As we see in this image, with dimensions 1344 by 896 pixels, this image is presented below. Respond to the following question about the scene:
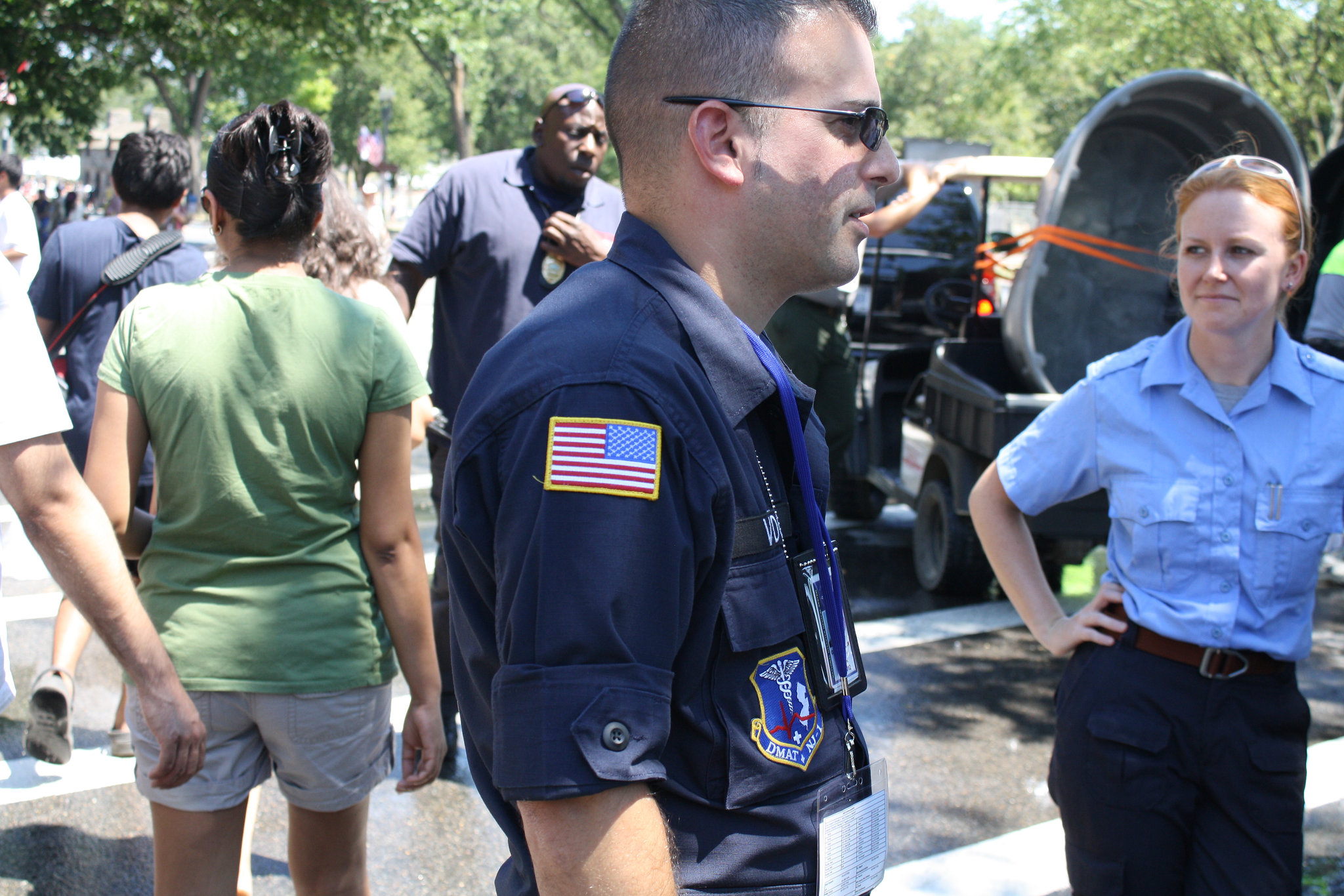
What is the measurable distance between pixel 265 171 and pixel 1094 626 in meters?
1.97

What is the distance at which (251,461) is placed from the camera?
2.39 metres

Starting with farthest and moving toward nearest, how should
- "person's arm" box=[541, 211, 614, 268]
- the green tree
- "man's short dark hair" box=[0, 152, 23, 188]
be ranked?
1. the green tree
2. "man's short dark hair" box=[0, 152, 23, 188]
3. "person's arm" box=[541, 211, 614, 268]

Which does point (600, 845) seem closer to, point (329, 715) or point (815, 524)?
point (815, 524)

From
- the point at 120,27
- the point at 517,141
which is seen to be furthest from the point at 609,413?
the point at 517,141

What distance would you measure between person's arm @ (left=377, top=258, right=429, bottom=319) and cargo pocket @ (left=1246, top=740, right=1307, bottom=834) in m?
3.10

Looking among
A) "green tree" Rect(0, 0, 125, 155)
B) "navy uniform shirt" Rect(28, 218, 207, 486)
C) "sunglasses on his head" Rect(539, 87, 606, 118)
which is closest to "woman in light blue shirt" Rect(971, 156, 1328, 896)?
"sunglasses on his head" Rect(539, 87, 606, 118)

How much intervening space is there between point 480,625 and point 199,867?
1380mm

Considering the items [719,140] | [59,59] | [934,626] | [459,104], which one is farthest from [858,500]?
[459,104]

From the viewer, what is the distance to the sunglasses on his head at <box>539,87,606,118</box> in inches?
162

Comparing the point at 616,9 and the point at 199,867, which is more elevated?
the point at 616,9

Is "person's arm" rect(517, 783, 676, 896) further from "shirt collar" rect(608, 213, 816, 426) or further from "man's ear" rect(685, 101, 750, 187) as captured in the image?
"man's ear" rect(685, 101, 750, 187)

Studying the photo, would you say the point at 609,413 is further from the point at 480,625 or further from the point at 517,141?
the point at 517,141

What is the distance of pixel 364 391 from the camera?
2.47 m

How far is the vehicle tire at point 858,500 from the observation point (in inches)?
313
